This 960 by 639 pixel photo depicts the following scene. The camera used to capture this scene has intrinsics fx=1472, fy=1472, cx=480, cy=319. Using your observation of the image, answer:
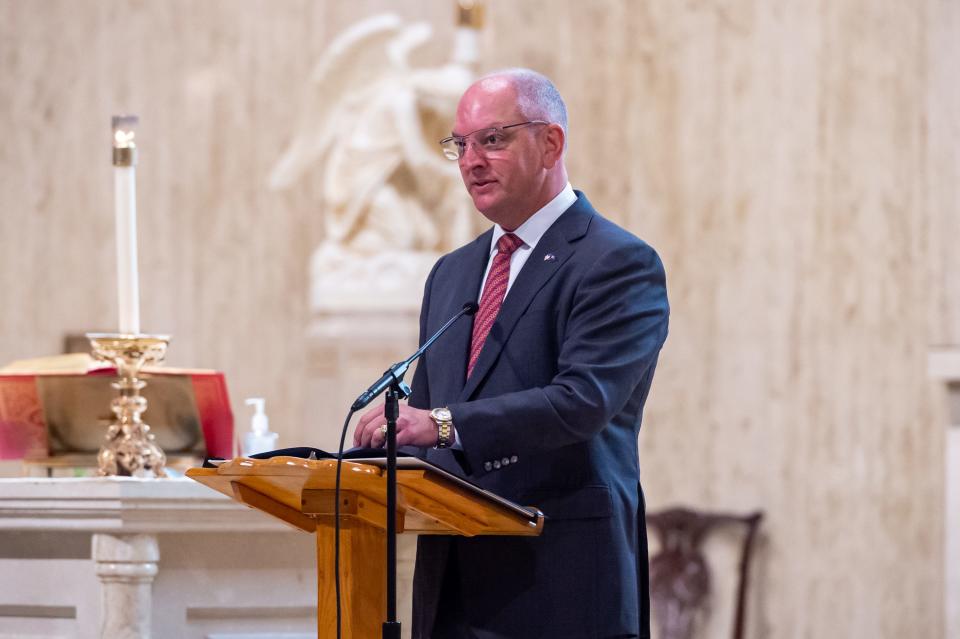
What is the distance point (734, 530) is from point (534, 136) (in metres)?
3.98

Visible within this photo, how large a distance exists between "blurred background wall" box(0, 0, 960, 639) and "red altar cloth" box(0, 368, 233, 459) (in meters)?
3.08

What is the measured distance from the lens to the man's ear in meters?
2.66

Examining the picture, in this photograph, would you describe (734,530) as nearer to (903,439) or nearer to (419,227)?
(903,439)

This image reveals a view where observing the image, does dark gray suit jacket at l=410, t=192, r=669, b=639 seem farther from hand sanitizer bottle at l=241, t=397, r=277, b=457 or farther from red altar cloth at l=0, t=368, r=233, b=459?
red altar cloth at l=0, t=368, r=233, b=459

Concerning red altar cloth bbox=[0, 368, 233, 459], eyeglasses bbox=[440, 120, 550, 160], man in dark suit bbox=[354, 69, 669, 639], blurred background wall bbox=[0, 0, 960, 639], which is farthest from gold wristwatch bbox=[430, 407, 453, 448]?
blurred background wall bbox=[0, 0, 960, 639]

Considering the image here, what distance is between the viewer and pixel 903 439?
621cm

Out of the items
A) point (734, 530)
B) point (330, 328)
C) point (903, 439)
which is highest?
point (330, 328)

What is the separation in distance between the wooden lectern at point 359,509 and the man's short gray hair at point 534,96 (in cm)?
78

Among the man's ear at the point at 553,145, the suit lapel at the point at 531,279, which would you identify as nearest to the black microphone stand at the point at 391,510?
the suit lapel at the point at 531,279

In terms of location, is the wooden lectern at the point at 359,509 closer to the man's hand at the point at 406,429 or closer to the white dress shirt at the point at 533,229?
the man's hand at the point at 406,429

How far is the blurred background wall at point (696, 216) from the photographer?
20.4 ft

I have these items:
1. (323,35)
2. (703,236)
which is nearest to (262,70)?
(323,35)

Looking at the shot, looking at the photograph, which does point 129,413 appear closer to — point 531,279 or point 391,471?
point 531,279

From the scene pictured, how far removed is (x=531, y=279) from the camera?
2.57 metres
